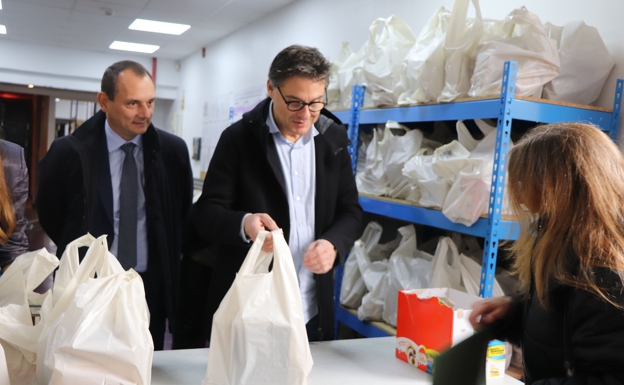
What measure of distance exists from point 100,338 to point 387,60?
2134 mm

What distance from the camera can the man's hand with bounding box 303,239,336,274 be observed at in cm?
151

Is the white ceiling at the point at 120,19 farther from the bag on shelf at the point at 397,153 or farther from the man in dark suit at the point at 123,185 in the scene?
the man in dark suit at the point at 123,185

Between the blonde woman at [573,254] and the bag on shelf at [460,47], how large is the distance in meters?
1.26

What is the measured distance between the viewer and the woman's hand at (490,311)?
4.17 ft

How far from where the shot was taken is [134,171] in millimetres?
2090

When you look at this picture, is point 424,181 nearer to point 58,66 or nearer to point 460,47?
point 460,47

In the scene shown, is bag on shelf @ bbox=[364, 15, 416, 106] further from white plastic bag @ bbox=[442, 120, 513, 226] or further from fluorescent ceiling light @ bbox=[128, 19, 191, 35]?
fluorescent ceiling light @ bbox=[128, 19, 191, 35]

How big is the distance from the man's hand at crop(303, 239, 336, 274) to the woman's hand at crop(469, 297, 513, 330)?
0.41 m

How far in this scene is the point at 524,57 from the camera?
214cm

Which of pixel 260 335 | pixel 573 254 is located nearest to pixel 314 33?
pixel 260 335

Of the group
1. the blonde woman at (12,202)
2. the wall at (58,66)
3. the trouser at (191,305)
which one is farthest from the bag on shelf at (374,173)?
the wall at (58,66)

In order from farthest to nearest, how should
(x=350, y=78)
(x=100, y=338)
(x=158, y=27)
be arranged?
(x=158, y=27)
(x=350, y=78)
(x=100, y=338)

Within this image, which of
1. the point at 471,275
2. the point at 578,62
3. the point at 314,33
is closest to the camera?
the point at 578,62

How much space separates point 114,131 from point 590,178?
5.51ft
